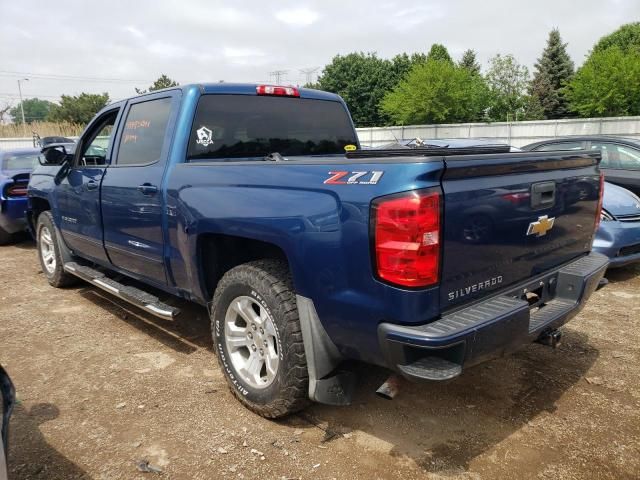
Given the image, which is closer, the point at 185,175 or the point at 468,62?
the point at 185,175

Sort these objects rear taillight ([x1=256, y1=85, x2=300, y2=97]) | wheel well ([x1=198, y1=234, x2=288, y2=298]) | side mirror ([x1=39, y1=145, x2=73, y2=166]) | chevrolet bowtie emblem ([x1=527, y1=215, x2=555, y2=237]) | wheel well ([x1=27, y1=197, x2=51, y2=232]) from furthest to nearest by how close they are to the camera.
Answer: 1. wheel well ([x1=27, y1=197, x2=51, y2=232])
2. side mirror ([x1=39, y1=145, x2=73, y2=166])
3. rear taillight ([x1=256, y1=85, x2=300, y2=97])
4. wheel well ([x1=198, y1=234, x2=288, y2=298])
5. chevrolet bowtie emblem ([x1=527, y1=215, x2=555, y2=237])

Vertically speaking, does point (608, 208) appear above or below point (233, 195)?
below

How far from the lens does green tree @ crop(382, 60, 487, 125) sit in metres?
34.7

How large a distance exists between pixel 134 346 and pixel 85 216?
134cm

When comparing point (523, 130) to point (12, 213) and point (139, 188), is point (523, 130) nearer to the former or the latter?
point (12, 213)

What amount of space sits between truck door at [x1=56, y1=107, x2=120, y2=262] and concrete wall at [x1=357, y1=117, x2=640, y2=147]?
53.1 ft

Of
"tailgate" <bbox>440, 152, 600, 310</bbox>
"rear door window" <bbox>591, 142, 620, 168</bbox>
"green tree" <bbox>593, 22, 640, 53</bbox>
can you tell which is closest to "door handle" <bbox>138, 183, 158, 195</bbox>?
"tailgate" <bbox>440, 152, 600, 310</bbox>

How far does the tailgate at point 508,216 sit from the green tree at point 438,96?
111 ft

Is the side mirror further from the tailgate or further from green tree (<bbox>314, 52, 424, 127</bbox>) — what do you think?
green tree (<bbox>314, 52, 424, 127</bbox>)

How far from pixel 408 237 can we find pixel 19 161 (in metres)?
8.54

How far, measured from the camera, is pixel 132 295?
151 inches

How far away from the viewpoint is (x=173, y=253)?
3.35 m

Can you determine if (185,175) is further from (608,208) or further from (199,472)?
(608,208)

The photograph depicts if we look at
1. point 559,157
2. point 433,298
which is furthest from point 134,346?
point 559,157
